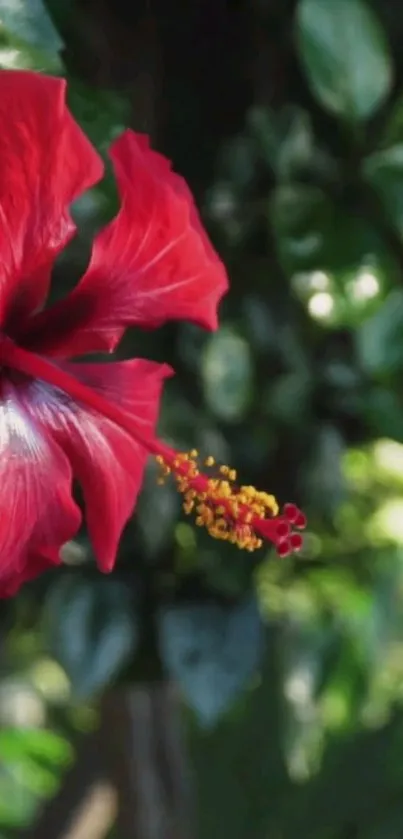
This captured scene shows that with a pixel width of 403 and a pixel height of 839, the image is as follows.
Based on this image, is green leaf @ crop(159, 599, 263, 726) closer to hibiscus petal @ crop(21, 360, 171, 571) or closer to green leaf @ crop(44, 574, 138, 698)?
green leaf @ crop(44, 574, 138, 698)

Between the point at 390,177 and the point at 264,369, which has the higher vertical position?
the point at 390,177

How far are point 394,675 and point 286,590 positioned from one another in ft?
0.64

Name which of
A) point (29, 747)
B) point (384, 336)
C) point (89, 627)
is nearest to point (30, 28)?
point (384, 336)

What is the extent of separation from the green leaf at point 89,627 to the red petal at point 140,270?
248 mm

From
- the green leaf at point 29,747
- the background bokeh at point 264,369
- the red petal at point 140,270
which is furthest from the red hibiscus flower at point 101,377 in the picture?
Answer: the green leaf at point 29,747

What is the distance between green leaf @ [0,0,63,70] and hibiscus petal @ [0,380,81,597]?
0.14 m

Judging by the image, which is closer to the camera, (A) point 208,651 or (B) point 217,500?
(B) point 217,500

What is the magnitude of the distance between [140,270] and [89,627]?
295 mm

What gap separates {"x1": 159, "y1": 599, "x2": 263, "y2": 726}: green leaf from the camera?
2.08ft

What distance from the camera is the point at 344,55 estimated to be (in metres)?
0.55

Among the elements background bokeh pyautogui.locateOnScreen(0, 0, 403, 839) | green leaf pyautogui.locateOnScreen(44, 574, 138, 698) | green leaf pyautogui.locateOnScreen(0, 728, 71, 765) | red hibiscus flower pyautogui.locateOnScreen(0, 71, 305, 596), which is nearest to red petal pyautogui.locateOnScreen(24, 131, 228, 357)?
red hibiscus flower pyautogui.locateOnScreen(0, 71, 305, 596)

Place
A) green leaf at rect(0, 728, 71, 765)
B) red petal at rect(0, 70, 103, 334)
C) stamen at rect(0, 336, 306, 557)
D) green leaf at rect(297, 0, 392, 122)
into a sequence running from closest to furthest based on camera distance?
red petal at rect(0, 70, 103, 334) → stamen at rect(0, 336, 306, 557) → green leaf at rect(297, 0, 392, 122) → green leaf at rect(0, 728, 71, 765)

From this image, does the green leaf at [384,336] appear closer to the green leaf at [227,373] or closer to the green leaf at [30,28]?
the green leaf at [227,373]

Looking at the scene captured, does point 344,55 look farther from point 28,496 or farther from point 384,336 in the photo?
point 28,496
